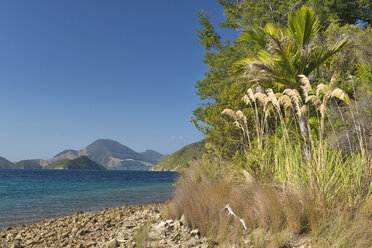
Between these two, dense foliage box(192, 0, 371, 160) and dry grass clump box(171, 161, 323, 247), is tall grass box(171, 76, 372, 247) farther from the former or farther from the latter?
dense foliage box(192, 0, 371, 160)

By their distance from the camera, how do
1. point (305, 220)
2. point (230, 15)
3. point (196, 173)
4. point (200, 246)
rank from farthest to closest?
point (230, 15)
point (196, 173)
point (200, 246)
point (305, 220)

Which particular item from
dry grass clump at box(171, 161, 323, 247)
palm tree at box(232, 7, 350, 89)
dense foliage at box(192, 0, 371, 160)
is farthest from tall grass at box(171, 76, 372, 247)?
palm tree at box(232, 7, 350, 89)

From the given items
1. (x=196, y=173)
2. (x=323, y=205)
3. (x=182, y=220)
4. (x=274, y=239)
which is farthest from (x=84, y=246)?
(x=323, y=205)

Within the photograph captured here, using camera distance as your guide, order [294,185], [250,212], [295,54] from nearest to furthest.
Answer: [294,185]
[250,212]
[295,54]

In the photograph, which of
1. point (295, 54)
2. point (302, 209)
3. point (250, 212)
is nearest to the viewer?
point (302, 209)

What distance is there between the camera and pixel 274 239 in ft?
10.3

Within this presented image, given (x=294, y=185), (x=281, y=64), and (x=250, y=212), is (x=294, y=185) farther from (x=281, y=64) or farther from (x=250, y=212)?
(x=281, y=64)

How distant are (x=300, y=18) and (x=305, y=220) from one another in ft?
24.4

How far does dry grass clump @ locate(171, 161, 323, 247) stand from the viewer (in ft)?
11.0

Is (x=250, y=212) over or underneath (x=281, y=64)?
underneath

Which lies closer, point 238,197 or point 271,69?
point 238,197

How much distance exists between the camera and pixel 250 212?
3893 millimetres

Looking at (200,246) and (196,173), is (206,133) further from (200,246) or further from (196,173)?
Answer: (200,246)

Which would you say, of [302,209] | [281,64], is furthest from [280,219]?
[281,64]
